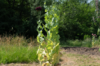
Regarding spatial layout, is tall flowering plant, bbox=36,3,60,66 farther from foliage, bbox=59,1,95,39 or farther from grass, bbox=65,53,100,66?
foliage, bbox=59,1,95,39

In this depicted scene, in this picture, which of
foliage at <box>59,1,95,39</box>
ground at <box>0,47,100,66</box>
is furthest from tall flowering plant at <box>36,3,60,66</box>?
foliage at <box>59,1,95,39</box>

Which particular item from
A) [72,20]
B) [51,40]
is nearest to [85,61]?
[51,40]

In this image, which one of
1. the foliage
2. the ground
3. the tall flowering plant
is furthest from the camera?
the foliage

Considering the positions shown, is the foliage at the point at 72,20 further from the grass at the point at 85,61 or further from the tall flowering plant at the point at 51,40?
the tall flowering plant at the point at 51,40

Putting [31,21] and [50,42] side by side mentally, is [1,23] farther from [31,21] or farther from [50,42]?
[50,42]

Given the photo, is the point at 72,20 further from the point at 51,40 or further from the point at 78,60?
the point at 51,40

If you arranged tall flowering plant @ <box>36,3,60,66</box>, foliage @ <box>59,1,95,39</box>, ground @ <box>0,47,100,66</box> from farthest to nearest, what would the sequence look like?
foliage @ <box>59,1,95,39</box>
ground @ <box>0,47,100,66</box>
tall flowering plant @ <box>36,3,60,66</box>

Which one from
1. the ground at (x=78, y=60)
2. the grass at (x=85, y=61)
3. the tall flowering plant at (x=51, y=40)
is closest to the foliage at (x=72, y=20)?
the ground at (x=78, y=60)

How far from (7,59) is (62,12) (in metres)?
13.8

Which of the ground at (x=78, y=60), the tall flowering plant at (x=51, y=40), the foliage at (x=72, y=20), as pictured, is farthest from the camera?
the foliage at (x=72, y=20)

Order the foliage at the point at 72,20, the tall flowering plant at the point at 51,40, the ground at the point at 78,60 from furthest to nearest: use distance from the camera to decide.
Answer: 1. the foliage at the point at 72,20
2. the ground at the point at 78,60
3. the tall flowering plant at the point at 51,40

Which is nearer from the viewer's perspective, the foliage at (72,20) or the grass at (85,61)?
the grass at (85,61)

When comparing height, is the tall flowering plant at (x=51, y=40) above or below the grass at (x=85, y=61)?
above

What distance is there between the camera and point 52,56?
145 inches
